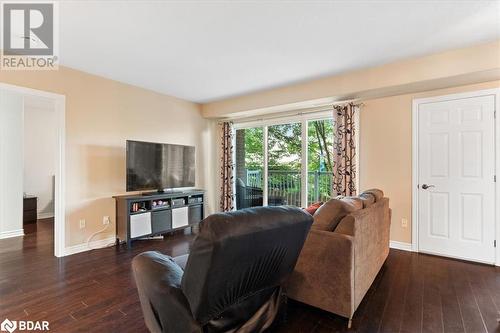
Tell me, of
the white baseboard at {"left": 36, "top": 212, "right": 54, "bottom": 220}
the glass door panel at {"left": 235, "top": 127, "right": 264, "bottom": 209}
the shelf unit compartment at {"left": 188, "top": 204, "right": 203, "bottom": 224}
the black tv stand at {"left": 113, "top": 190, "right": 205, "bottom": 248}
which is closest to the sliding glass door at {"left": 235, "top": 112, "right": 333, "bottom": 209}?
the glass door panel at {"left": 235, "top": 127, "right": 264, "bottom": 209}

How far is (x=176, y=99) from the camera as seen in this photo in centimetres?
482

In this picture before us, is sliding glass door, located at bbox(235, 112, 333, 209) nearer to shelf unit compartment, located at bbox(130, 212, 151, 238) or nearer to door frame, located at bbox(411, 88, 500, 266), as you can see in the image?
door frame, located at bbox(411, 88, 500, 266)

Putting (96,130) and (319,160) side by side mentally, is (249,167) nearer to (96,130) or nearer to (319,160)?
(319,160)

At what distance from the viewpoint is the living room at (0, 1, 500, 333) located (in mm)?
1801

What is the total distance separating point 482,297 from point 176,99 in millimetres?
4997

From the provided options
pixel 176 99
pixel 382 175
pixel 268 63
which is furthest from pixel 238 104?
pixel 382 175

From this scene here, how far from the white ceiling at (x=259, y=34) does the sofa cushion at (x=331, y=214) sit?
5.38 ft

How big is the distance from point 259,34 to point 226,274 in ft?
7.51

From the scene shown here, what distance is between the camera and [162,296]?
1.23m

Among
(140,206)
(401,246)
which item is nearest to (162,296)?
(140,206)

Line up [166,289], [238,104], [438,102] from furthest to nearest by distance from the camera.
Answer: [238,104], [438,102], [166,289]

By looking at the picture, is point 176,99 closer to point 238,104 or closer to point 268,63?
point 238,104

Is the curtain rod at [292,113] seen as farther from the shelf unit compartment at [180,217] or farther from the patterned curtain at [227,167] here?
the shelf unit compartment at [180,217]

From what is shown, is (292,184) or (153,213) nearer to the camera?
(153,213)
